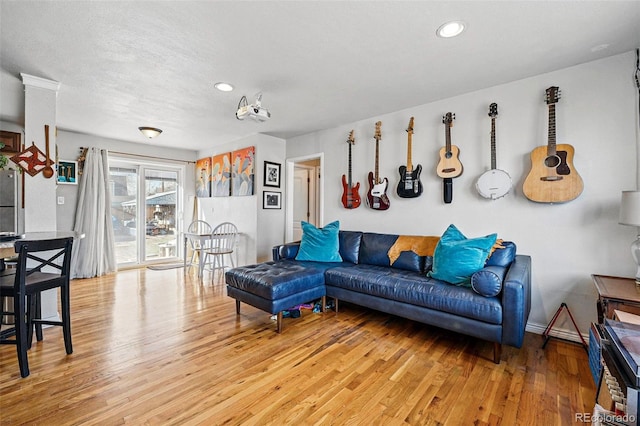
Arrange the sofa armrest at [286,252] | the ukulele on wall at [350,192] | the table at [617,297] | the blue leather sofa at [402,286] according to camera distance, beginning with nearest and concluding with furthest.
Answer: the table at [617,297], the blue leather sofa at [402,286], the sofa armrest at [286,252], the ukulele on wall at [350,192]

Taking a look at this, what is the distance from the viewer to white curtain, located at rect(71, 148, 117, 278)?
461 cm

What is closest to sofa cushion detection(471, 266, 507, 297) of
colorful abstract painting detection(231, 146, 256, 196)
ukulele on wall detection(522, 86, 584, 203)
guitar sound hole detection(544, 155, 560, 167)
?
ukulele on wall detection(522, 86, 584, 203)

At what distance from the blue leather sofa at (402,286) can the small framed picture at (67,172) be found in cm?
378

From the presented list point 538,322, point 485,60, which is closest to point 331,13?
point 485,60

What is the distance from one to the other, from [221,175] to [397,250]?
373 cm

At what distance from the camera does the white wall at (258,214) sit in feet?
15.5

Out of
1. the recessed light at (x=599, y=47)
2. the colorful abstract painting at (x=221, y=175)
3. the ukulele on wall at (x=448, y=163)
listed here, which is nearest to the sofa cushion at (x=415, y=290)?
the ukulele on wall at (x=448, y=163)

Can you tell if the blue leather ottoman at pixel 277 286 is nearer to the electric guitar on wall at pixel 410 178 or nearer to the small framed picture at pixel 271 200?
the electric guitar on wall at pixel 410 178

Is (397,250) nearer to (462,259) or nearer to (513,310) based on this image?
(462,259)

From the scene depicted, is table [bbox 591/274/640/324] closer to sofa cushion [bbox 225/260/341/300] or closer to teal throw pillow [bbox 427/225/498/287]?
teal throw pillow [bbox 427/225/498/287]

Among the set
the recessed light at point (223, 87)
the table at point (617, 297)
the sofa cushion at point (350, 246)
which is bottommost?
the table at point (617, 297)

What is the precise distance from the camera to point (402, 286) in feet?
8.41

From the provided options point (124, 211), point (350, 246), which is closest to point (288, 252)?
point (350, 246)

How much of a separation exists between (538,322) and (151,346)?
342 cm
